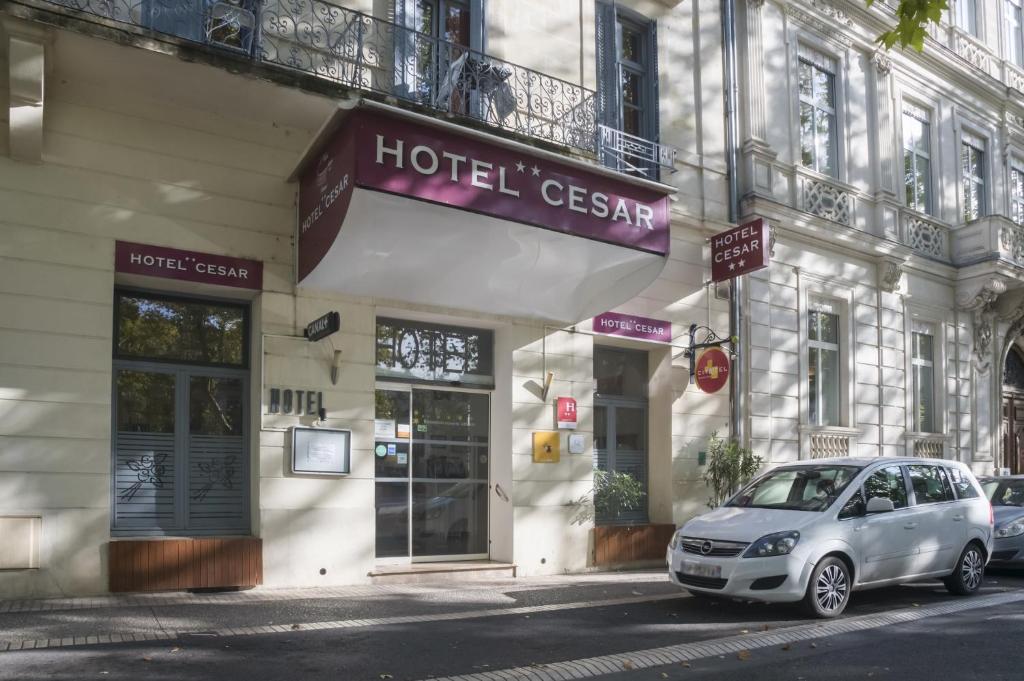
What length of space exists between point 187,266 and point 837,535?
720 centimetres

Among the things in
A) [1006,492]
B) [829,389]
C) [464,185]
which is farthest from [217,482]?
[1006,492]

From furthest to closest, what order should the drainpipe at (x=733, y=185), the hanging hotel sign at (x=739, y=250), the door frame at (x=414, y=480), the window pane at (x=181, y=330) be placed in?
the drainpipe at (x=733, y=185)
the hanging hotel sign at (x=739, y=250)
the door frame at (x=414, y=480)
the window pane at (x=181, y=330)

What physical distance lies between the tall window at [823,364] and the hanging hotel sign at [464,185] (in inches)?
230

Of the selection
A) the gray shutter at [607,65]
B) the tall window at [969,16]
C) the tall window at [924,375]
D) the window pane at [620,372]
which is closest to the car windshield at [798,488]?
the window pane at [620,372]

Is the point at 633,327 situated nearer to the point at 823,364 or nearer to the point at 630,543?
the point at 630,543

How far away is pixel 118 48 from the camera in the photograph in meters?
9.15

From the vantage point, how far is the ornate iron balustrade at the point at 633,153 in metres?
13.4

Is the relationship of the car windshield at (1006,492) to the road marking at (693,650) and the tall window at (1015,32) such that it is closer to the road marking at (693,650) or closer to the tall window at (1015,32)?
the road marking at (693,650)

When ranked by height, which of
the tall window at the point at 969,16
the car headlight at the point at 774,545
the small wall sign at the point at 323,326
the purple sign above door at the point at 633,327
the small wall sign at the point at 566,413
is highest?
the tall window at the point at 969,16

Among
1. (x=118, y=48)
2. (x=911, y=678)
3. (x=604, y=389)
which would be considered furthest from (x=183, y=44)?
(x=911, y=678)

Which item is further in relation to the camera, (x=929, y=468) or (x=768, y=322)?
(x=768, y=322)

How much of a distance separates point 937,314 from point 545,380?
34.0ft

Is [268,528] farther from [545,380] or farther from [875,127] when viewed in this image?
[875,127]

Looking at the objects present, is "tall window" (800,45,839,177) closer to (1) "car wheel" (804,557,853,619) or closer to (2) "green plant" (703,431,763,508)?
(2) "green plant" (703,431,763,508)
